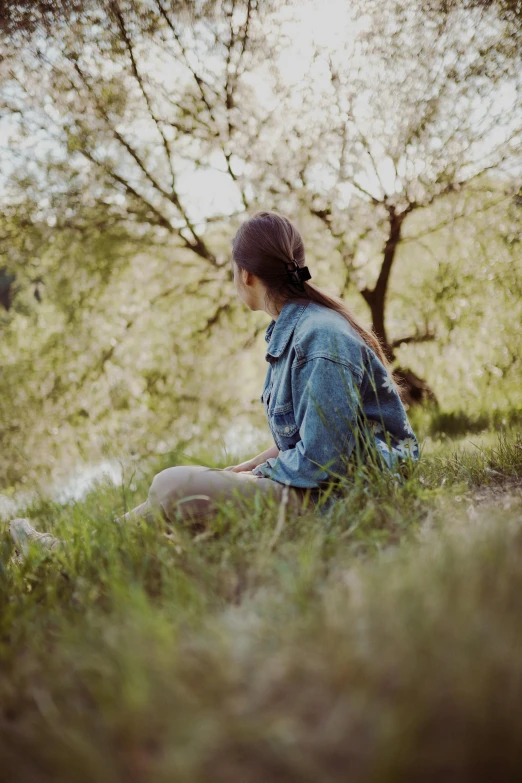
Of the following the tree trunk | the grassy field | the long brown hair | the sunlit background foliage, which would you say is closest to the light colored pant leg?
the grassy field

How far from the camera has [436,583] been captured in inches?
39.0

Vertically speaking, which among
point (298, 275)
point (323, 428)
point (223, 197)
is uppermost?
point (223, 197)

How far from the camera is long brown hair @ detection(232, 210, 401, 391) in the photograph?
2328 mm

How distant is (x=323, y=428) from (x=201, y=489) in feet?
1.48

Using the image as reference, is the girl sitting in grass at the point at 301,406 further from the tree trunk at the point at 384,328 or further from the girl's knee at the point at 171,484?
the tree trunk at the point at 384,328

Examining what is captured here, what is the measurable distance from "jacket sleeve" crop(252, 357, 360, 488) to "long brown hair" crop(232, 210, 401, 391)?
1.43 ft

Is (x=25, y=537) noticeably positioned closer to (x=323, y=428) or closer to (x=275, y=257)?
(x=323, y=428)

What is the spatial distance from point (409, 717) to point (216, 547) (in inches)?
33.5

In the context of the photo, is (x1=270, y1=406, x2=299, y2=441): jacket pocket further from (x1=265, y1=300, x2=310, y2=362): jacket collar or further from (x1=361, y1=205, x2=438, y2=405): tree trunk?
(x1=361, y1=205, x2=438, y2=405): tree trunk

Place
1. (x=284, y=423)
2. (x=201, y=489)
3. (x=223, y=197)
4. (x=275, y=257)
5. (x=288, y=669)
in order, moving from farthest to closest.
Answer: (x=223, y=197)
(x=275, y=257)
(x=284, y=423)
(x=201, y=489)
(x=288, y=669)

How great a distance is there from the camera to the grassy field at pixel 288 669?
75cm

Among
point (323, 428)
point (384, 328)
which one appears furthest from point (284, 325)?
point (384, 328)

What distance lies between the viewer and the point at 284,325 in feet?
7.41

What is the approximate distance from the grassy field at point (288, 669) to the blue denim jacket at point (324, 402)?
0.48 metres
